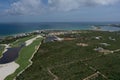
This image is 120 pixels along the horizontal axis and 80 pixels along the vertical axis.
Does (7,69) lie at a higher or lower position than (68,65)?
lower

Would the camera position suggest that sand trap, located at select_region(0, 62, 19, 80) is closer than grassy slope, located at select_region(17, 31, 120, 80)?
No

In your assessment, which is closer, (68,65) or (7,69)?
(68,65)

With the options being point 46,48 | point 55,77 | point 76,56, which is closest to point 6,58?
point 46,48

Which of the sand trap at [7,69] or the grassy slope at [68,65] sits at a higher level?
the grassy slope at [68,65]

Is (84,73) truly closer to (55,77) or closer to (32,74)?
(55,77)

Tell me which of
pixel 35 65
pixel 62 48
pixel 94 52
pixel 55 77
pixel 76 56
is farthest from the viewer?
pixel 62 48

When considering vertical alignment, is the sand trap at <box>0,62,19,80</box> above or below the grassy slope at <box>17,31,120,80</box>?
below

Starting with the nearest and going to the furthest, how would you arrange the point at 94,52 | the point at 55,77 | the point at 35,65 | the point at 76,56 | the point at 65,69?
the point at 55,77
the point at 65,69
the point at 35,65
the point at 76,56
the point at 94,52

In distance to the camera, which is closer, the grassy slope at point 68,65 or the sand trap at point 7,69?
the grassy slope at point 68,65
